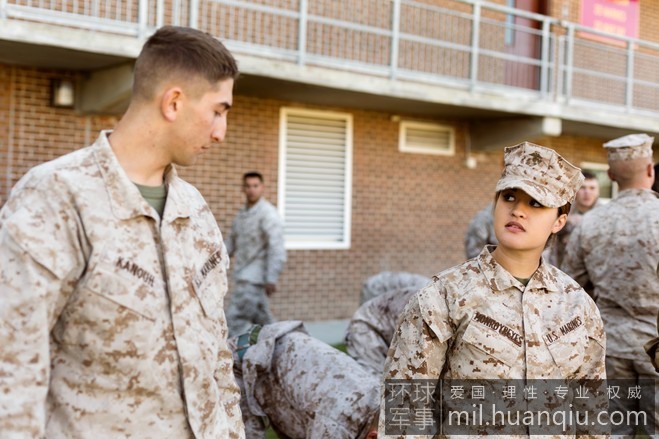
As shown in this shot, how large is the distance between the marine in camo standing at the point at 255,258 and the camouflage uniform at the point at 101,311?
679 centimetres

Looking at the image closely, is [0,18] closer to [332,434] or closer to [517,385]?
[332,434]

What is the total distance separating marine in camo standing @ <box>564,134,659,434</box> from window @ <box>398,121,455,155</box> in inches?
335

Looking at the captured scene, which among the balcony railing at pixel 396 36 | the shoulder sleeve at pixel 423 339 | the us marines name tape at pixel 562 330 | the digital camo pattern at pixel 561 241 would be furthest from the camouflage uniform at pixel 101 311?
the balcony railing at pixel 396 36

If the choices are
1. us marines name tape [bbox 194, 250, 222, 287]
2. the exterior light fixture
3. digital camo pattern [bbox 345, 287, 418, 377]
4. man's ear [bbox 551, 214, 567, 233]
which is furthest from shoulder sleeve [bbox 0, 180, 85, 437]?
the exterior light fixture

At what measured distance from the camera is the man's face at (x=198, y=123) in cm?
231

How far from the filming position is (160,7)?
952cm

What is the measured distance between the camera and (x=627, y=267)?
5.02 m

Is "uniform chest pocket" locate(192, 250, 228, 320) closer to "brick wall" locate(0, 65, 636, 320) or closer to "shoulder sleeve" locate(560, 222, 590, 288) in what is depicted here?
"shoulder sleeve" locate(560, 222, 590, 288)

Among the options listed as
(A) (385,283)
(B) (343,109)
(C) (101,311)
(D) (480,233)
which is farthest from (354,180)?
(C) (101,311)

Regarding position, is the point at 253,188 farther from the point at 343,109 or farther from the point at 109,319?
the point at 109,319

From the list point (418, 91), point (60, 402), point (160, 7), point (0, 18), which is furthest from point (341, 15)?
point (60, 402)

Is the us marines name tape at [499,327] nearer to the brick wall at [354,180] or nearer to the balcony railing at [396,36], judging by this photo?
the balcony railing at [396,36]

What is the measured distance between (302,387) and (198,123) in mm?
2390

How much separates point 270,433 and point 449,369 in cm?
340
